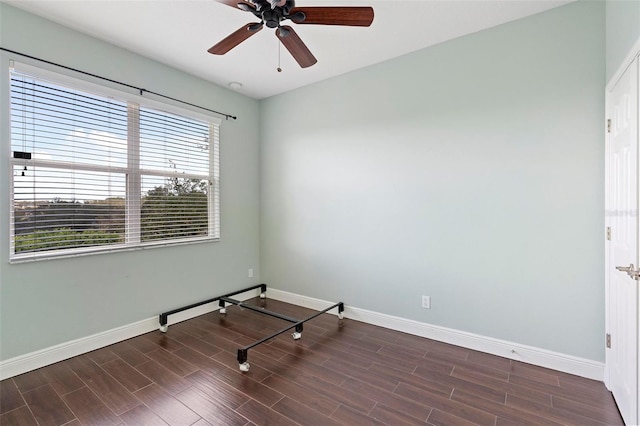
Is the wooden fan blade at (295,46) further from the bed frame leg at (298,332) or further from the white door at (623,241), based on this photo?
the bed frame leg at (298,332)

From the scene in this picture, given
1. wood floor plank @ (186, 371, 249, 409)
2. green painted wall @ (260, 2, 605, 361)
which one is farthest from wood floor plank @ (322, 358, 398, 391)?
green painted wall @ (260, 2, 605, 361)

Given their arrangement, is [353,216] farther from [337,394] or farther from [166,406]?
[166,406]

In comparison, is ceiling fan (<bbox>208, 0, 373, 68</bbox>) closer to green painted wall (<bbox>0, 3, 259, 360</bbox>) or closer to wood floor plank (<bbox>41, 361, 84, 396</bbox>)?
green painted wall (<bbox>0, 3, 259, 360</bbox>)

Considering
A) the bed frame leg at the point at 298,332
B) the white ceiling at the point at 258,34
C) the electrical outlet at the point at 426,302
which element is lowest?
the bed frame leg at the point at 298,332

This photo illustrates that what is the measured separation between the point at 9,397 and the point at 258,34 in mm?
3376

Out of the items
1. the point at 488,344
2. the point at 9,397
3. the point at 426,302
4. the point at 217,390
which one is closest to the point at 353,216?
the point at 426,302

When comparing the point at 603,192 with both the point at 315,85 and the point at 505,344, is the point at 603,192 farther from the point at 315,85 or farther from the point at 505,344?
the point at 315,85

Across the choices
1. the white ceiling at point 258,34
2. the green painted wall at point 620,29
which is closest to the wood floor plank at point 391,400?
the green painted wall at point 620,29

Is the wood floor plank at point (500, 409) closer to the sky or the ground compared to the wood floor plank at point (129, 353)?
closer to the ground

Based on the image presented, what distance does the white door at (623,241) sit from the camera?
5.39 ft

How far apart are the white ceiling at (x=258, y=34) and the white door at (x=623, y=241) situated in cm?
110

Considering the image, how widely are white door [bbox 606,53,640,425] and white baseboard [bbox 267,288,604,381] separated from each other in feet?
0.60

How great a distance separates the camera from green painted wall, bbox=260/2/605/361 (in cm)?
228

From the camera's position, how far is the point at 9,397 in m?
2.03
